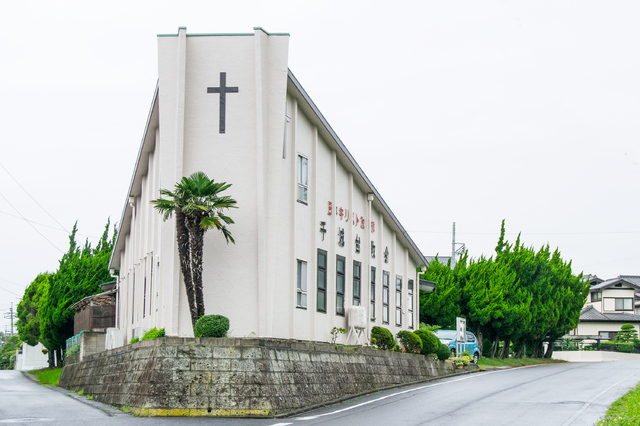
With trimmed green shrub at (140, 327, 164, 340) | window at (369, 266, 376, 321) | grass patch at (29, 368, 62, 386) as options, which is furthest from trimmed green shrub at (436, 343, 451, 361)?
grass patch at (29, 368, 62, 386)

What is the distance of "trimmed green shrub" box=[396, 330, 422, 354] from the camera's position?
29.7m

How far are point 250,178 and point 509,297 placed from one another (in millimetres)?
30058

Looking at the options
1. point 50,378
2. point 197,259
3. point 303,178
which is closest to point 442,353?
point 303,178

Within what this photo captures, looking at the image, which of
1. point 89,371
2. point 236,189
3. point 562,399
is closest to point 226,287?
point 236,189

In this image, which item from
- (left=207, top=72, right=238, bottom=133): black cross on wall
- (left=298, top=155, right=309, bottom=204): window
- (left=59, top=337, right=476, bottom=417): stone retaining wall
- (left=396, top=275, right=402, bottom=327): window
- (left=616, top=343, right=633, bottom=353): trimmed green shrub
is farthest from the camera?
(left=616, top=343, right=633, bottom=353): trimmed green shrub

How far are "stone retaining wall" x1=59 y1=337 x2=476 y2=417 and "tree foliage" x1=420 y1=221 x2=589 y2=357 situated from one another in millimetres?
24862

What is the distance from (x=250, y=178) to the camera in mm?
22141

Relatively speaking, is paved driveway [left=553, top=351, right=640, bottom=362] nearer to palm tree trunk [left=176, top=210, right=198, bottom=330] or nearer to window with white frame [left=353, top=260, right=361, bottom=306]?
window with white frame [left=353, top=260, right=361, bottom=306]

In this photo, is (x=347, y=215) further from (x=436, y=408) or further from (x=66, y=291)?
(x=66, y=291)

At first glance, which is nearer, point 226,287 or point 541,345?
point 226,287

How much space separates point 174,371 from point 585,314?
203 feet

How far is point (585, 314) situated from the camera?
72.3 metres

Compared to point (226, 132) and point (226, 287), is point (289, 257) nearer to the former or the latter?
point (226, 287)

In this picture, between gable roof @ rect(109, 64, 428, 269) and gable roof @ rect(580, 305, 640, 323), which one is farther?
gable roof @ rect(580, 305, 640, 323)
